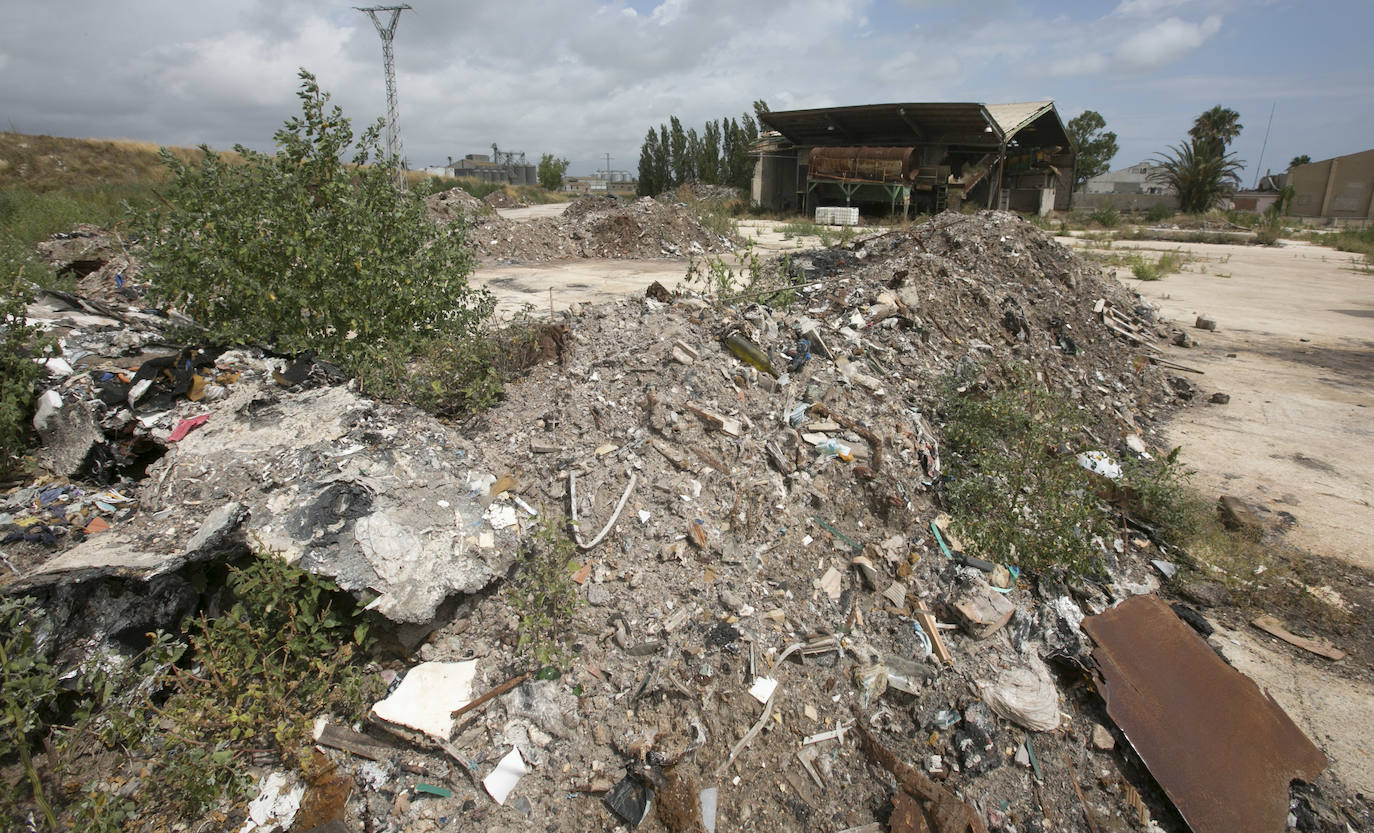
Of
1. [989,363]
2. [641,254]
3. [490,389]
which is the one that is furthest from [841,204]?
[490,389]

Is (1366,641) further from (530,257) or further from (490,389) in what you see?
(530,257)

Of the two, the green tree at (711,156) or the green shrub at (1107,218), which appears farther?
the green tree at (711,156)

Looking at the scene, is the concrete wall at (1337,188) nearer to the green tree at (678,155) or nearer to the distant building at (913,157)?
the distant building at (913,157)

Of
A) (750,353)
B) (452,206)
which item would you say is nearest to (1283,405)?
(750,353)

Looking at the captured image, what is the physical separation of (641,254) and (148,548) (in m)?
11.7

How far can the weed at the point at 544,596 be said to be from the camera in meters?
2.70

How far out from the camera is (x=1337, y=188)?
97.4 feet

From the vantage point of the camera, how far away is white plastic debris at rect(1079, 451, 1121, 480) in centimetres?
443

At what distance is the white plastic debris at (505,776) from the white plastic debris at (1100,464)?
414cm

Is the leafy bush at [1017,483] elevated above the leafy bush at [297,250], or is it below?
below

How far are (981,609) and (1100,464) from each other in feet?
7.16

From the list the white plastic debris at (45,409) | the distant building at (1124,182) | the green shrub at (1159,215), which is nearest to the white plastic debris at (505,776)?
the white plastic debris at (45,409)

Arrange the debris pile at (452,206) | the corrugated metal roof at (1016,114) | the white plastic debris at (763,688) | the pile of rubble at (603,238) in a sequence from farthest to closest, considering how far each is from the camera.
A: the corrugated metal roof at (1016,114)
the debris pile at (452,206)
the pile of rubble at (603,238)
the white plastic debris at (763,688)

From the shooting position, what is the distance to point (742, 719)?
2566 millimetres
